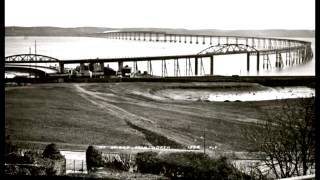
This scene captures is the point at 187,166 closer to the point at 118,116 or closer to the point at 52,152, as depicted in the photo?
the point at 118,116

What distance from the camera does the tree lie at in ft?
14.9

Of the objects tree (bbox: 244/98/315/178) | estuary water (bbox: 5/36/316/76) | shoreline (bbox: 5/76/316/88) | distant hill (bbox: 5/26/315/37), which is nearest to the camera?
tree (bbox: 244/98/315/178)

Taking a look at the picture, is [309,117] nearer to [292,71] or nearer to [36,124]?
[292,71]

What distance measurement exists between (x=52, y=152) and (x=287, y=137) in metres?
2.31

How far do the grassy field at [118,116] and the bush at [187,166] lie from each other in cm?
15

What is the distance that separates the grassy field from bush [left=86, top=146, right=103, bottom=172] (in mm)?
114

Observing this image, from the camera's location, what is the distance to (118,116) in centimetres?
511

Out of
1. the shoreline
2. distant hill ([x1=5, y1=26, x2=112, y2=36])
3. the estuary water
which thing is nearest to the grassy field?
the shoreline

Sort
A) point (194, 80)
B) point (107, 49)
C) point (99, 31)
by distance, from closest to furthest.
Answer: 1. point (99, 31)
2. point (194, 80)
3. point (107, 49)

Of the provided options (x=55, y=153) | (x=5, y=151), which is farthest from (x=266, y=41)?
(x=5, y=151)

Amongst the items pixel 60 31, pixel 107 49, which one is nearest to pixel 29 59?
pixel 60 31

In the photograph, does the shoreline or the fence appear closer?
the fence

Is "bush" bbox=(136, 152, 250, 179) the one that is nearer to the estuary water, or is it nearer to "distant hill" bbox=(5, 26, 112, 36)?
the estuary water

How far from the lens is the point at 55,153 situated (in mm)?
4969
